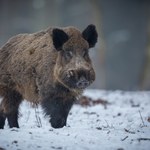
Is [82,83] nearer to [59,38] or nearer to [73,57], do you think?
[73,57]

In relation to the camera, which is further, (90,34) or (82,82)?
(90,34)

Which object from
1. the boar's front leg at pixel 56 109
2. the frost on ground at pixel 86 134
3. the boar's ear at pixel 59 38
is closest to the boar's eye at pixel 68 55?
the boar's ear at pixel 59 38

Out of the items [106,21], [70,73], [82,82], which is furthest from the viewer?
[106,21]

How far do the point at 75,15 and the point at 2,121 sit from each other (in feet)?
101

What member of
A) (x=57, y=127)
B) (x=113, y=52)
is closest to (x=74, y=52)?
(x=57, y=127)

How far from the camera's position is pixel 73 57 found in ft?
31.9

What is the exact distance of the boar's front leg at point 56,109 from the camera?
32.1ft

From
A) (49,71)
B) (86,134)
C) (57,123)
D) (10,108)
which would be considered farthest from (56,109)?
(10,108)

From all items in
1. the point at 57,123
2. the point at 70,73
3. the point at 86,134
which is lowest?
the point at 86,134

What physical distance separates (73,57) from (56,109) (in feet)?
3.10

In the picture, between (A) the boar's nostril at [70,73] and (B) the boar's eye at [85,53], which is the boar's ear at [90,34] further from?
(A) the boar's nostril at [70,73]

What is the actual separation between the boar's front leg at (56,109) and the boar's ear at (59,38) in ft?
3.07

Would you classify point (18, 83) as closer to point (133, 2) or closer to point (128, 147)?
point (128, 147)

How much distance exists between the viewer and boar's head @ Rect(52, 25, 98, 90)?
926cm
